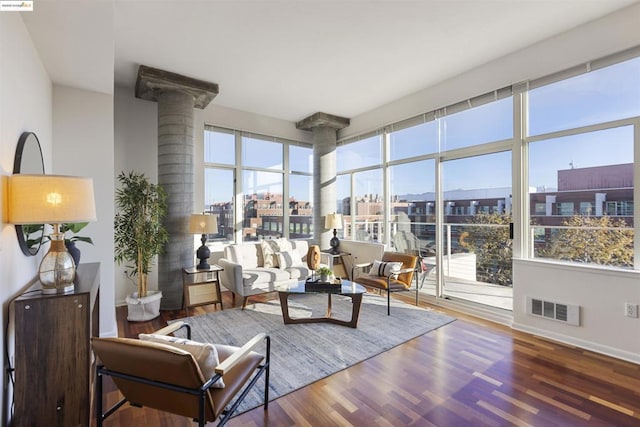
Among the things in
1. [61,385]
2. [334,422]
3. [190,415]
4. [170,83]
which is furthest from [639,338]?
[170,83]

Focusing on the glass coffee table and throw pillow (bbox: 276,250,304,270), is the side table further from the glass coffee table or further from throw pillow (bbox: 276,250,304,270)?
the glass coffee table

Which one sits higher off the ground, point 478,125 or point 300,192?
point 478,125

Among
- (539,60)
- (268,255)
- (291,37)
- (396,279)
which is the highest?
(291,37)

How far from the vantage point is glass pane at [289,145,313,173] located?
233 inches

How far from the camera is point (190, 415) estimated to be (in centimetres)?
148

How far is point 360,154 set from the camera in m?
5.71

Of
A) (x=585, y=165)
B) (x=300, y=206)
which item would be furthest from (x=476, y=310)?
(x=300, y=206)

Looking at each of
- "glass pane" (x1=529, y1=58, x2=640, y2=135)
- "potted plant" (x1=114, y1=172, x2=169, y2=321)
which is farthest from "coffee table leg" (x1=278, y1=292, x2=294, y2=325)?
"glass pane" (x1=529, y1=58, x2=640, y2=135)

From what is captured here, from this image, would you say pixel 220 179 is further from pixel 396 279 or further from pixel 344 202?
pixel 396 279

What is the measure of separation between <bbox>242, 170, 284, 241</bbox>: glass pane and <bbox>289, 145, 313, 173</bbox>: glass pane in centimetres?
40

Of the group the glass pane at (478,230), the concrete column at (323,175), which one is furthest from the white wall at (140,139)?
the glass pane at (478,230)

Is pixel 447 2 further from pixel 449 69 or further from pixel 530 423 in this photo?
pixel 530 423

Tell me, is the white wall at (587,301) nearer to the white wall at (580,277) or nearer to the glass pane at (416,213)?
the white wall at (580,277)

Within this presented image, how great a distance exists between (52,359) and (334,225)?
4.12 metres
